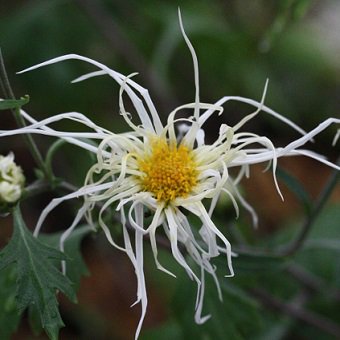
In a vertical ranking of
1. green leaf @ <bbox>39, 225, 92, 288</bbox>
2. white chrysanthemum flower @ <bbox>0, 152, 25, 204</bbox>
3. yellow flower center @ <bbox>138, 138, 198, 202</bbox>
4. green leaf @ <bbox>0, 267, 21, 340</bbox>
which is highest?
yellow flower center @ <bbox>138, 138, 198, 202</bbox>

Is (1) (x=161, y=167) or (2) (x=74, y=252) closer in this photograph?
(1) (x=161, y=167)

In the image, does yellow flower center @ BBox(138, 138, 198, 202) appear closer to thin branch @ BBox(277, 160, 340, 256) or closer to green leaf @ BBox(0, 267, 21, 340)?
thin branch @ BBox(277, 160, 340, 256)

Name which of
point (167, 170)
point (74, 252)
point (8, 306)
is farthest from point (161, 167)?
point (8, 306)

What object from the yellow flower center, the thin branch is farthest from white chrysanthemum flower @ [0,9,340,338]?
the thin branch

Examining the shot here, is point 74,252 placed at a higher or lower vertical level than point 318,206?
lower

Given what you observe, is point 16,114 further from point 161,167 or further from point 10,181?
point 161,167

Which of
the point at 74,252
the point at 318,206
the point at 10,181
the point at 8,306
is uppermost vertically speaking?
the point at 10,181
